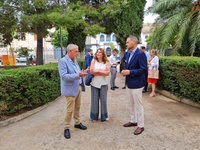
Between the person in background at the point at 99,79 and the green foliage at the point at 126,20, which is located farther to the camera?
the green foliage at the point at 126,20

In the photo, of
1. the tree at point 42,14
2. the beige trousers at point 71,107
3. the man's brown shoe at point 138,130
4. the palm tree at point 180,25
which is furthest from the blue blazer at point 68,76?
the palm tree at point 180,25

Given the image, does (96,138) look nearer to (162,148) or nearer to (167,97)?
(162,148)

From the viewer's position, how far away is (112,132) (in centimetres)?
396

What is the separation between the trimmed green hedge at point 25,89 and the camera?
4.64 metres

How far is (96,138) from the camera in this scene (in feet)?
12.2

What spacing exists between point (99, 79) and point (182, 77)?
258cm

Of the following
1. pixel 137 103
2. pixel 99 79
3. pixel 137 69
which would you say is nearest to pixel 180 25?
pixel 99 79

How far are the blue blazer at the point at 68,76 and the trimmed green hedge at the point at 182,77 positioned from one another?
3.18 meters

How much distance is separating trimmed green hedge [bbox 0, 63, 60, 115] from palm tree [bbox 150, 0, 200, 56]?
5.21 meters

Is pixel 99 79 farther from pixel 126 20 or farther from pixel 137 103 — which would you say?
pixel 126 20

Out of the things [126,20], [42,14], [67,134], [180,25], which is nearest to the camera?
[67,134]

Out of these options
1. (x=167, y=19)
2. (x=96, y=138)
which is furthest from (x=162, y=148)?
(x=167, y=19)

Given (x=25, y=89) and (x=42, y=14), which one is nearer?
(x=25, y=89)

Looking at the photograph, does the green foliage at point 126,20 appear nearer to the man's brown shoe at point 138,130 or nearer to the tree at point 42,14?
the tree at point 42,14
